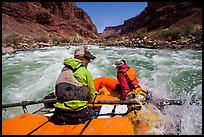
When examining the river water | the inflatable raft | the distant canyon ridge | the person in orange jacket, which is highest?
the distant canyon ridge

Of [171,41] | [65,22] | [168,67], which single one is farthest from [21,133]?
[65,22]

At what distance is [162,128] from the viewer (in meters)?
2.99

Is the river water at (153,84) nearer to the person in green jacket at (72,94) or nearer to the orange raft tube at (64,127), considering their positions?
the orange raft tube at (64,127)

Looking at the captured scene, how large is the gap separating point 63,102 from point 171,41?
19.7 metres

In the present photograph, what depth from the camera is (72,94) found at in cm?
284

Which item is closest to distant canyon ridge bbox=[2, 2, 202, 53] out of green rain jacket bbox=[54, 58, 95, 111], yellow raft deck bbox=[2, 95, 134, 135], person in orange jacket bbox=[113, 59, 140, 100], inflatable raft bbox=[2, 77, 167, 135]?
person in orange jacket bbox=[113, 59, 140, 100]

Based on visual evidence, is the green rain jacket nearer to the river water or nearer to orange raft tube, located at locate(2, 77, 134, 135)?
orange raft tube, located at locate(2, 77, 134, 135)

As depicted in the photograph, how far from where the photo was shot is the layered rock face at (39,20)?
44.4m

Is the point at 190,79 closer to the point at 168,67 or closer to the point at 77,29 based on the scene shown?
the point at 168,67

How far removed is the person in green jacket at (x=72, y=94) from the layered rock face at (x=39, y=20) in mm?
39207

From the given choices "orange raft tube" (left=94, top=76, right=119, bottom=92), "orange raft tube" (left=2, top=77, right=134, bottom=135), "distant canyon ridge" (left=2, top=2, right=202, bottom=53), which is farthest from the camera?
"distant canyon ridge" (left=2, top=2, right=202, bottom=53)

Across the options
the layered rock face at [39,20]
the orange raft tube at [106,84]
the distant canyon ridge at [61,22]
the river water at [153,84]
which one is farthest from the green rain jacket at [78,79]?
the layered rock face at [39,20]

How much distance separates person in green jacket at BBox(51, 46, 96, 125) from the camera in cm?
285

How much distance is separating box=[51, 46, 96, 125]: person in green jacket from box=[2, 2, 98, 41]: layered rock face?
39207 mm
